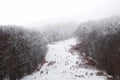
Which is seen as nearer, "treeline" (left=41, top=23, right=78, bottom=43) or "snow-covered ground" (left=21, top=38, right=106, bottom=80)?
"snow-covered ground" (left=21, top=38, right=106, bottom=80)

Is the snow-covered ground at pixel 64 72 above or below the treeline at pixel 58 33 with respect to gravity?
below

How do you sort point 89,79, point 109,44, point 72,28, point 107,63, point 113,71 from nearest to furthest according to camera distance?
point 89,79 → point 113,71 → point 107,63 → point 109,44 → point 72,28

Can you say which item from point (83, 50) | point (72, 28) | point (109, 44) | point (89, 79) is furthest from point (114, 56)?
point (72, 28)

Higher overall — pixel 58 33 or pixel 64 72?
pixel 58 33

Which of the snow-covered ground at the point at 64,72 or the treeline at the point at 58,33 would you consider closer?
the snow-covered ground at the point at 64,72

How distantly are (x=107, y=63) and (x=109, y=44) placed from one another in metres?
6.47

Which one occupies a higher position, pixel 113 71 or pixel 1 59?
pixel 1 59

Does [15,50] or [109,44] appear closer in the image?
[15,50]

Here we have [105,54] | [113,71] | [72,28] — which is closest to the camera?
[113,71]

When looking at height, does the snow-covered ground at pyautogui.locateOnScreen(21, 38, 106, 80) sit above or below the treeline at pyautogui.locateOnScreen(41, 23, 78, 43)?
below

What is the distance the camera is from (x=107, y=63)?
33.5 metres

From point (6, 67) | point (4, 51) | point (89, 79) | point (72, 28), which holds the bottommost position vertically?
point (89, 79)

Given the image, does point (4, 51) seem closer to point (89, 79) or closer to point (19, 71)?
point (19, 71)

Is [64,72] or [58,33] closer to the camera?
[64,72]
